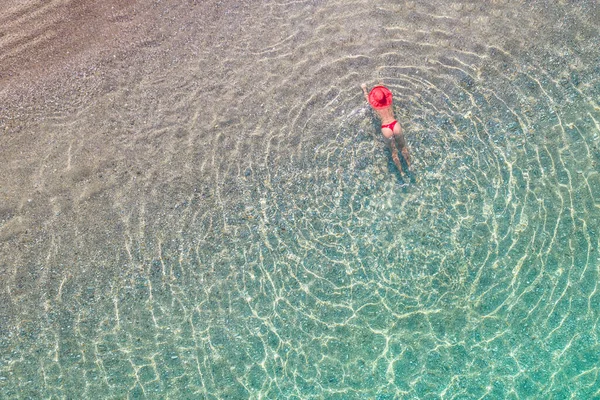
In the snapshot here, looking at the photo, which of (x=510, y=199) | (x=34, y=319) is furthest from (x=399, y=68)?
(x=34, y=319)

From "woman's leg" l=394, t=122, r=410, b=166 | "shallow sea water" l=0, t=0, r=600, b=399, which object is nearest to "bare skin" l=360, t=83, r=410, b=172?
"woman's leg" l=394, t=122, r=410, b=166

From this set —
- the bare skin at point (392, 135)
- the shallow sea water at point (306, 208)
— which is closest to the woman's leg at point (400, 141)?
the bare skin at point (392, 135)

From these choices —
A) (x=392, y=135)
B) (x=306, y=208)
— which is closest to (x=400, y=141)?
(x=392, y=135)

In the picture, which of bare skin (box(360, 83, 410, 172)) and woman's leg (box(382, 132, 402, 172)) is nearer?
bare skin (box(360, 83, 410, 172))

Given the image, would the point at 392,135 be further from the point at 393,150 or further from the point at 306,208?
the point at 306,208

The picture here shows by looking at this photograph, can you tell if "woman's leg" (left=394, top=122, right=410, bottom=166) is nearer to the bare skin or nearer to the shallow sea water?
the bare skin

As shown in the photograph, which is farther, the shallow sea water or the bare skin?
the shallow sea water
